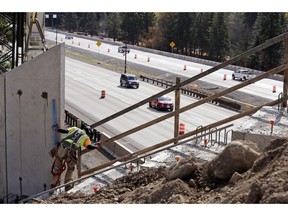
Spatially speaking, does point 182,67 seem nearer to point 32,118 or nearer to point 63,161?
point 32,118

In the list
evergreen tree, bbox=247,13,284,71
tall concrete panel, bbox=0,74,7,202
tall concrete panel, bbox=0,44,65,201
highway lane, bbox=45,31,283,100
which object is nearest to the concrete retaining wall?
tall concrete panel, bbox=0,44,65,201

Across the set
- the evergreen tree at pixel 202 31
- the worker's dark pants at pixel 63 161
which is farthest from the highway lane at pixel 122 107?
the evergreen tree at pixel 202 31

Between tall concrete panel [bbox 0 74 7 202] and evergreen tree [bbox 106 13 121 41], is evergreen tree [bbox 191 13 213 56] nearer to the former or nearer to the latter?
evergreen tree [bbox 106 13 121 41]

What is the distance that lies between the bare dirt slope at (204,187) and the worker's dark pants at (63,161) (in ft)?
12.1

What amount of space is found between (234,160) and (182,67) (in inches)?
2414

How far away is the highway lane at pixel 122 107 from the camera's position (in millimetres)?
31906

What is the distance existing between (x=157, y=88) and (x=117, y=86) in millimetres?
4058

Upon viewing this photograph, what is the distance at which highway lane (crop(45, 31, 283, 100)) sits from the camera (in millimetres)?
50497

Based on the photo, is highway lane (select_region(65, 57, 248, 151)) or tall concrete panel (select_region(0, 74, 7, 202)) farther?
highway lane (select_region(65, 57, 248, 151))

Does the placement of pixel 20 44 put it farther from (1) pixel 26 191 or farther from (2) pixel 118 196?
(2) pixel 118 196

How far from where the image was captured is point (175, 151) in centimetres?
1127

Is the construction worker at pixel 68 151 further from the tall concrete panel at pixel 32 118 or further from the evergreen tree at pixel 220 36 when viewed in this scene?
the evergreen tree at pixel 220 36

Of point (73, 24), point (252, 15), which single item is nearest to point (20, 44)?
point (252, 15)

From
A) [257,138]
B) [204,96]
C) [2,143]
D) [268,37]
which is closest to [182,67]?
[268,37]
